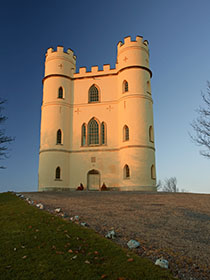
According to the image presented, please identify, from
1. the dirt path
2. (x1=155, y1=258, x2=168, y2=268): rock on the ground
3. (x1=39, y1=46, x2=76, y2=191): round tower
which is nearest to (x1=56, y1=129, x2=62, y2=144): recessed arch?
(x1=39, y1=46, x2=76, y2=191): round tower

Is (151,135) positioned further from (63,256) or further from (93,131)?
(63,256)

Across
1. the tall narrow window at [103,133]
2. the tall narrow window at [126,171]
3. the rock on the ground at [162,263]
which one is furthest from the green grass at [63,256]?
the tall narrow window at [103,133]

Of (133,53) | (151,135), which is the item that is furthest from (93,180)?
(133,53)

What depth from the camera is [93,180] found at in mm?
26172

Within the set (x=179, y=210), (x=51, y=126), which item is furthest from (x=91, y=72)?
(x=179, y=210)

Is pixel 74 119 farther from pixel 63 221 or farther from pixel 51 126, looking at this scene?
pixel 63 221

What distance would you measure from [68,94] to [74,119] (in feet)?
9.70

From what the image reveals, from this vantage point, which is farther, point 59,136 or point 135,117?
point 59,136

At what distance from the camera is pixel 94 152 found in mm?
26484

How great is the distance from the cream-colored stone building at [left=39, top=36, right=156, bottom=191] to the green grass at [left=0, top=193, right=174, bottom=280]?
17.9 meters

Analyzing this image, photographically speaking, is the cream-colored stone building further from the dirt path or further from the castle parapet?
the dirt path

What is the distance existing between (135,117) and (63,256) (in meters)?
21.1

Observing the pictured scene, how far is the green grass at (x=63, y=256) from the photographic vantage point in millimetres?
4344

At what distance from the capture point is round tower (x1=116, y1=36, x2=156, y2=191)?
947 inches
